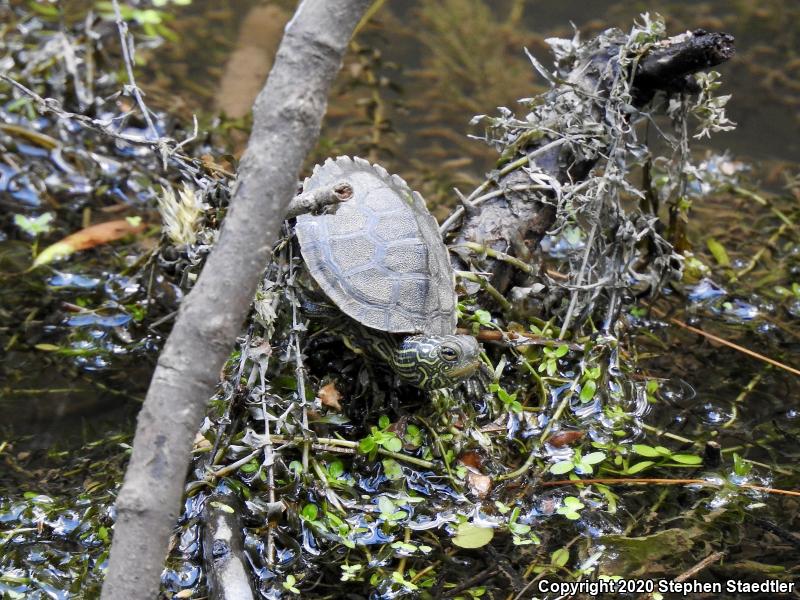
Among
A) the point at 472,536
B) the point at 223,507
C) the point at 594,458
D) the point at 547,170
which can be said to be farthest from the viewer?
the point at 547,170

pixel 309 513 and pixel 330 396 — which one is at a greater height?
pixel 330 396

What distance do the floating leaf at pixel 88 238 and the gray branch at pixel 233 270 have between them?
2.72 meters

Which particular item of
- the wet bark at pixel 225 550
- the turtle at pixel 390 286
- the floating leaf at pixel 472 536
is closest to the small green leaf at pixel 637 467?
the floating leaf at pixel 472 536

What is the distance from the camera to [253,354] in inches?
101

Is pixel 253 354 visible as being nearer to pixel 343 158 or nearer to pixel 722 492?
pixel 343 158

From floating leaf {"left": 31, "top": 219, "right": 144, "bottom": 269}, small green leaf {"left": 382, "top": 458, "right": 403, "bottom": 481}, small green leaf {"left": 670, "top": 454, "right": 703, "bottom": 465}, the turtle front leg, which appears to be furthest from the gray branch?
floating leaf {"left": 31, "top": 219, "right": 144, "bottom": 269}

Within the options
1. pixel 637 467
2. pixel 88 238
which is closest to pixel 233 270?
pixel 637 467

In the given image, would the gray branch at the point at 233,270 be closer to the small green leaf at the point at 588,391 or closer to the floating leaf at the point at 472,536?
the floating leaf at the point at 472,536

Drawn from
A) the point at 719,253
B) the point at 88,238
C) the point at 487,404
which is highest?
the point at 719,253

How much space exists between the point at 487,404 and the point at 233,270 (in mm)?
1615

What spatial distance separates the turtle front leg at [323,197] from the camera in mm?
1909

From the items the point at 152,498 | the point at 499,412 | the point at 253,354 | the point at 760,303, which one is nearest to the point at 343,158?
the point at 253,354

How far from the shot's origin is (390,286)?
8.96 ft

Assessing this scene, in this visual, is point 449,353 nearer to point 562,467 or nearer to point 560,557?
point 562,467
